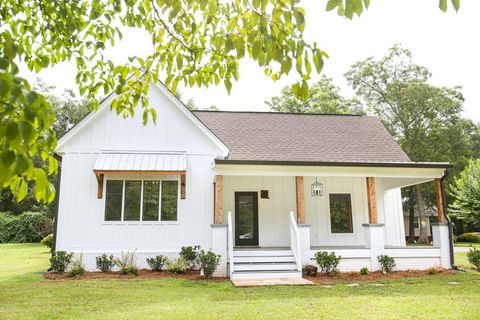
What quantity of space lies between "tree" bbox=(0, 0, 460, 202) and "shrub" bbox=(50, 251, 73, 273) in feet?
28.2

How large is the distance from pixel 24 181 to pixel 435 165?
13450mm

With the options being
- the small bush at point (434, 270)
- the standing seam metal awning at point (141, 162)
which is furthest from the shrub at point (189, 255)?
the small bush at point (434, 270)

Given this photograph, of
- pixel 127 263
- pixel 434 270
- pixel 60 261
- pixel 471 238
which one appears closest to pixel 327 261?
pixel 434 270

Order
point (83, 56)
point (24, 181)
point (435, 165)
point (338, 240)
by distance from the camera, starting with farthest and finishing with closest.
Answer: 1. point (338, 240)
2. point (435, 165)
3. point (83, 56)
4. point (24, 181)

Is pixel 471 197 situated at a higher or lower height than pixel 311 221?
higher

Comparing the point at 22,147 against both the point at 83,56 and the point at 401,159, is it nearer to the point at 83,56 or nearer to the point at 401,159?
the point at 83,56

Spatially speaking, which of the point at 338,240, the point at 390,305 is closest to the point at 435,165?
the point at 338,240

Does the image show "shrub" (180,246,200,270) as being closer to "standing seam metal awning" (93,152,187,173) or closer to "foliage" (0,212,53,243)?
"standing seam metal awning" (93,152,187,173)

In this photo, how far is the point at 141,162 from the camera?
499 inches

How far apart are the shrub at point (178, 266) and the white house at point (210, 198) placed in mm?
844

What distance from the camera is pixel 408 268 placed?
1237cm

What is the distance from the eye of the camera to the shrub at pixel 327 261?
1139cm

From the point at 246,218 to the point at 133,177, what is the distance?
4666 millimetres

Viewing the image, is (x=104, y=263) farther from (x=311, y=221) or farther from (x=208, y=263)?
(x=311, y=221)
